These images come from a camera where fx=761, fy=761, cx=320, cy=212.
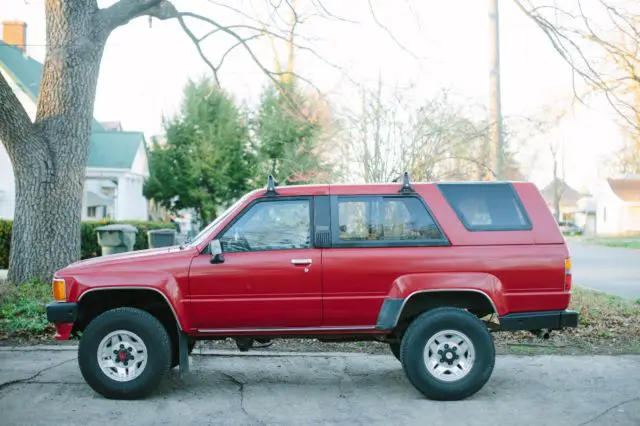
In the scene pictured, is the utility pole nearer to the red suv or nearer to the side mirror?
the red suv

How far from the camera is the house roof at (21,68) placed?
3080cm

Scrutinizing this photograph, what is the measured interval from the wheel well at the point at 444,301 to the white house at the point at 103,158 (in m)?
27.0

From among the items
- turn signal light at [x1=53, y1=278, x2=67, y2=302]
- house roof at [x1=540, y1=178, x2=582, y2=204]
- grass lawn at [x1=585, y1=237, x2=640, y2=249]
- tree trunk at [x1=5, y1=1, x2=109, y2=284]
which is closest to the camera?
turn signal light at [x1=53, y1=278, x2=67, y2=302]

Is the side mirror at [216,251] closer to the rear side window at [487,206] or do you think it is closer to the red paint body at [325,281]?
the red paint body at [325,281]

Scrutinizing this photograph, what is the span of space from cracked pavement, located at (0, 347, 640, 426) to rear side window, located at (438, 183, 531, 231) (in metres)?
1.52

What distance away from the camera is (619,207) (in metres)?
68.9

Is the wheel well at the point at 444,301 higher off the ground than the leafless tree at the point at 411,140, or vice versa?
the leafless tree at the point at 411,140

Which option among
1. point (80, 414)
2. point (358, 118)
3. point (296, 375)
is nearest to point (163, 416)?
point (80, 414)

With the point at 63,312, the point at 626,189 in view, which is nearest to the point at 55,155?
the point at 63,312

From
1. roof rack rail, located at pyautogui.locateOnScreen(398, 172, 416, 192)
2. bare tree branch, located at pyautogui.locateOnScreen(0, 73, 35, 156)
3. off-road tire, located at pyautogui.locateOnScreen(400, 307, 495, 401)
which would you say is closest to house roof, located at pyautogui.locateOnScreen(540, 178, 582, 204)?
bare tree branch, located at pyautogui.locateOnScreen(0, 73, 35, 156)

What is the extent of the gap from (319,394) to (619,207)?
222 ft

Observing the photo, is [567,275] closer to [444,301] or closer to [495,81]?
[444,301]

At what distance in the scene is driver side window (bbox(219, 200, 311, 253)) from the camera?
21.8ft

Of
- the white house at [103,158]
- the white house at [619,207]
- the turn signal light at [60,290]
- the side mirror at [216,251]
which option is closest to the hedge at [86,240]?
the white house at [103,158]
